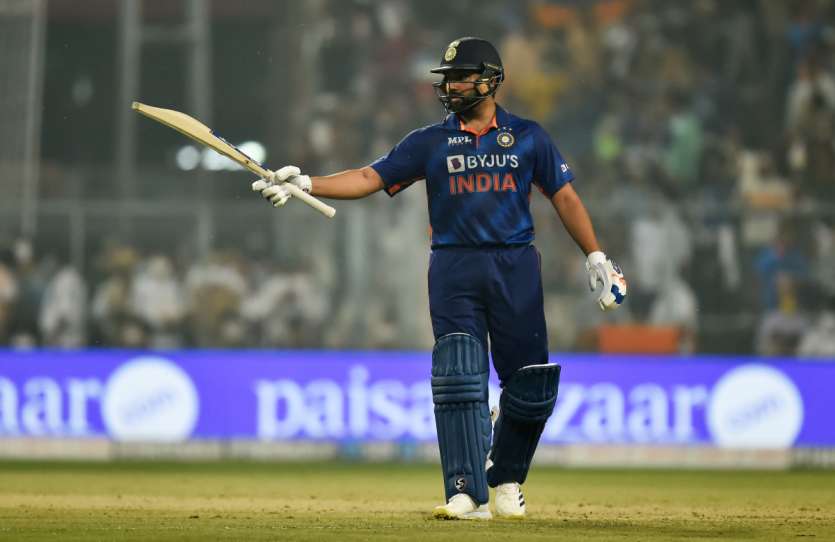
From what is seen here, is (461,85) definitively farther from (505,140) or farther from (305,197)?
(305,197)

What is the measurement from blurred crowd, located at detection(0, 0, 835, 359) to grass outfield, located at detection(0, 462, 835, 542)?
188 centimetres

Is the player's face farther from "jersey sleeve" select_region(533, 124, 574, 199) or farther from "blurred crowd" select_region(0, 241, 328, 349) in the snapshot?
"blurred crowd" select_region(0, 241, 328, 349)

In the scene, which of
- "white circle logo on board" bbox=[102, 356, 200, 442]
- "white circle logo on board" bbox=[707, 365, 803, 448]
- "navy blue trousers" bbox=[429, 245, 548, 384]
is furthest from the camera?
"white circle logo on board" bbox=[707, 365, 803, 448]

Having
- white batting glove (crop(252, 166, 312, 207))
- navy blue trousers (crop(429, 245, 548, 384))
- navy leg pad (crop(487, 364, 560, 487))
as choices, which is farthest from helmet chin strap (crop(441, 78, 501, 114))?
navy leg pad (crop(487, 364, 560, 487))

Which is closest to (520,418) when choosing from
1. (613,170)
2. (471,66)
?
(471,66)

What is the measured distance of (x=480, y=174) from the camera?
22.4 ft

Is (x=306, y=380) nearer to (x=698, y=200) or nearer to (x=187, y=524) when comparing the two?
(x=698, y=200)

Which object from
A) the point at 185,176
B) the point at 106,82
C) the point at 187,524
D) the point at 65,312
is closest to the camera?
the point at 187,524

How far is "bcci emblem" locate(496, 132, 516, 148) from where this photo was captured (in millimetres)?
6863

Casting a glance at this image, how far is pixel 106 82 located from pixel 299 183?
9.48 meters

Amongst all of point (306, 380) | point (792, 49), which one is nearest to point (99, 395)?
point (306, 380)

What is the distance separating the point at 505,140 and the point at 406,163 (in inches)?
18.4

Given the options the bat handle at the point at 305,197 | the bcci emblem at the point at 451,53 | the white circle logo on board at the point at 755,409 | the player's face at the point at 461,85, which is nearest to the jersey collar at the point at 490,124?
the player's face at the point at 461,85

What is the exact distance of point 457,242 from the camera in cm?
684
